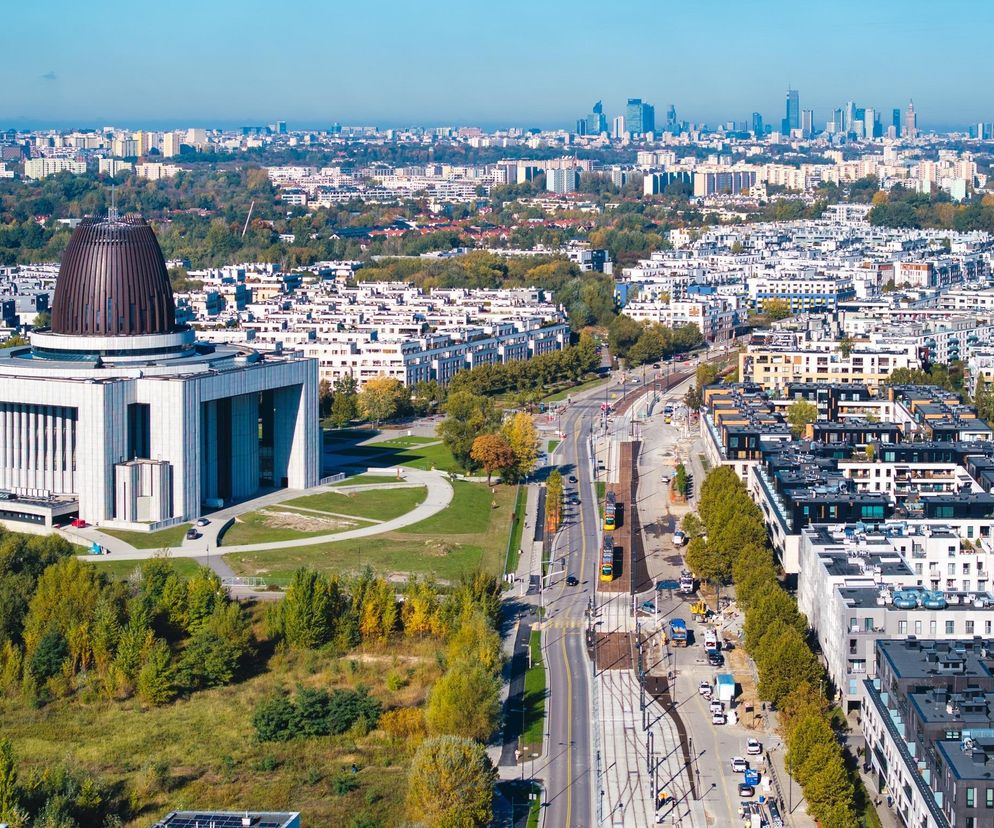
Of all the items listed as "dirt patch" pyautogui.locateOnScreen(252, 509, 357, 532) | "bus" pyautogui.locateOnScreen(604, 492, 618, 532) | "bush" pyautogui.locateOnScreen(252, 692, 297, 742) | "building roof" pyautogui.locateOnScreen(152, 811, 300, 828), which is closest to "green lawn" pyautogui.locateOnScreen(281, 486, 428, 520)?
"dirt patch" pyautogui.locateOnScreen(252, 509, 357, 532)

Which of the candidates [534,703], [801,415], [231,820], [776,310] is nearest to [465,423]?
[801,415]

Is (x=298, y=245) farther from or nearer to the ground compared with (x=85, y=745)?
farther from the ground

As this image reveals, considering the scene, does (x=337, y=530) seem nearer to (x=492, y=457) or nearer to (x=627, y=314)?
(x=492, y=457)

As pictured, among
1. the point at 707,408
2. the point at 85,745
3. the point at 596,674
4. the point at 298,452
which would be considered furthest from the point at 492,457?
the point at 85,745

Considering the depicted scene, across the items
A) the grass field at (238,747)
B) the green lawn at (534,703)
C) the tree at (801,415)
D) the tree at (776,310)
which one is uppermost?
the tree at (776,310)

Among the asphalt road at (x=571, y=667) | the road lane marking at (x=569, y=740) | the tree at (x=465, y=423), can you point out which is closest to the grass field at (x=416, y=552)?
the asphalt road at (x=571, y=667)

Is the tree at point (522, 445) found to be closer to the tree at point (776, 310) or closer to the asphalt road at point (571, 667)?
the asphalt road at point (571, 667)
